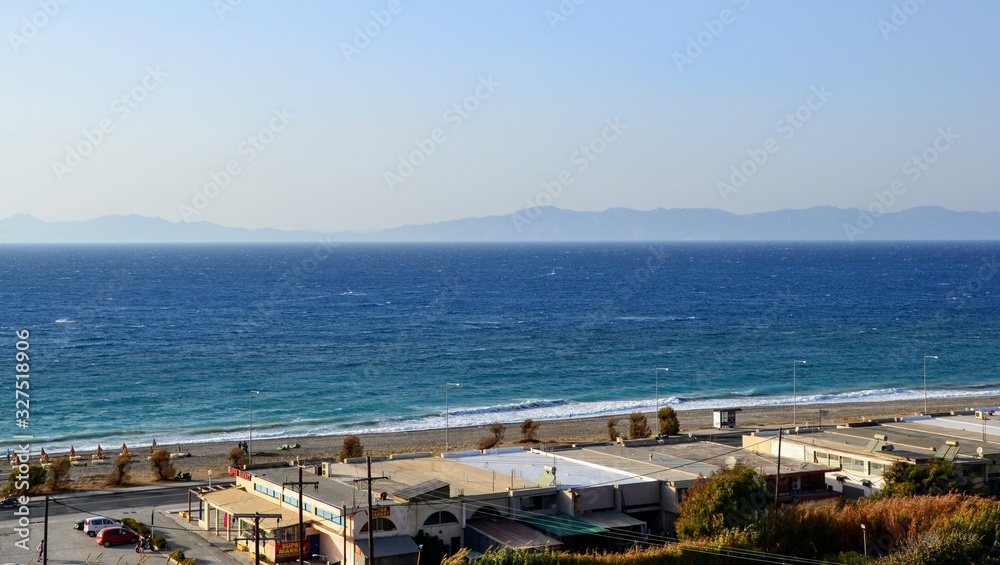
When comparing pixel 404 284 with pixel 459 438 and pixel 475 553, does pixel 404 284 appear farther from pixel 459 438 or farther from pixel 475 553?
pixel 475 553

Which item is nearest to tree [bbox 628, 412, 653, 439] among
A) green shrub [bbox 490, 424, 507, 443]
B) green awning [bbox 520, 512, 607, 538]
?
green shrub [bbox 490, 424, 507, 443]

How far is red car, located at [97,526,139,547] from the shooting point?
109 feet

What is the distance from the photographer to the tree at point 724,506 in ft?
99.8

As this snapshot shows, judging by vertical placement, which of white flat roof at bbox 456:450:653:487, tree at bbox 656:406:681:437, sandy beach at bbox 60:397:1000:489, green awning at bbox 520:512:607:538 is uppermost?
white flat roof at bbox 456:450:653:487

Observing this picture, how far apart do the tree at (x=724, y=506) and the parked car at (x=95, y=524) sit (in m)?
19.8

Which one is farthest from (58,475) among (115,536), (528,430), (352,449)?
(528,430)

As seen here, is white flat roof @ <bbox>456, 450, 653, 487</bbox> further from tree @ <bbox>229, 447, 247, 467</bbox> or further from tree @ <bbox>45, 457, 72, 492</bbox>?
tree @ <bbox>45, 457, 72, 492</bbox>

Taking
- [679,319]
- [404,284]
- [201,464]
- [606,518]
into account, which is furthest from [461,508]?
[404,284]

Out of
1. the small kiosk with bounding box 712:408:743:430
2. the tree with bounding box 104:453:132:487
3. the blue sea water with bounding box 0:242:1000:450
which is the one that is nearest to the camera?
the tree with bounding box 104:453:132:487

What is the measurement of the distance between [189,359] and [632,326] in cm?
5329

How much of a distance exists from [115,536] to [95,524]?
1.82m

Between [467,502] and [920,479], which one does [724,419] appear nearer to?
[920,479]

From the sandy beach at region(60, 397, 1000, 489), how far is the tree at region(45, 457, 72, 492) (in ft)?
2.58

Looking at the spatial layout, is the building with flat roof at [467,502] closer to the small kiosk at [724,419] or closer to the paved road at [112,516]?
the paved road at [112,516]
